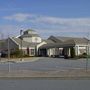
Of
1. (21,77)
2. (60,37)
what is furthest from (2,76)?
(60,37)

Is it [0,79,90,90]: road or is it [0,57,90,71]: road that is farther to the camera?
[0,57,90,71]: road

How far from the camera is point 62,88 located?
59.5ft

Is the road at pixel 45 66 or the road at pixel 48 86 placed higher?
the road at pixel 45 66

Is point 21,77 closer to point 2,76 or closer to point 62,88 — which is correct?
point 2,76

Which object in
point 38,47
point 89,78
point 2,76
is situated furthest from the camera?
point 38,47

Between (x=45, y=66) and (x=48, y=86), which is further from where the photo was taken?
(x=45, y=66)

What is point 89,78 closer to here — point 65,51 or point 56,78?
point 56,78

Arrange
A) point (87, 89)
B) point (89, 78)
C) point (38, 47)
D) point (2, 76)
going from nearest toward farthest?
point (87, 89), point (89, 78), point (2, 76), point (38, 47)

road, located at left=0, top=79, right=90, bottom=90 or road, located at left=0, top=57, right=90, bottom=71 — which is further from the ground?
road, located at left=0, top=57, right=90, bottom=71

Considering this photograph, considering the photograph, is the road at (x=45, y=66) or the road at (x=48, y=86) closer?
the road at (x=48, y=86)

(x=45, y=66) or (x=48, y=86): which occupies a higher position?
(x=45, y=66)

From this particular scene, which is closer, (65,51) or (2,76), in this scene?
(2,76)

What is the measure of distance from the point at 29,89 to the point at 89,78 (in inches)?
345

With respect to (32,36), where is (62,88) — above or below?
below
